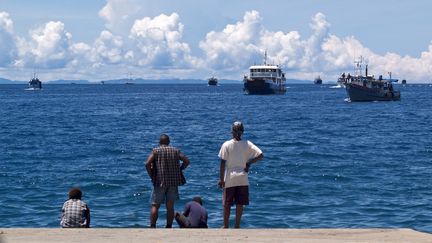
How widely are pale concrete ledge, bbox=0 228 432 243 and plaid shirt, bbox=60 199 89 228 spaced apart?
117 centimetres

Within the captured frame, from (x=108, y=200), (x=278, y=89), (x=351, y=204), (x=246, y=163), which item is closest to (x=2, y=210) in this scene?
(x=108, y=200)

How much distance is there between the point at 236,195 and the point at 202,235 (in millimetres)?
2265

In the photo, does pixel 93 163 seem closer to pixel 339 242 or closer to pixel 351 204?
pixel 351 204

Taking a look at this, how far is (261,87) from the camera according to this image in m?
141

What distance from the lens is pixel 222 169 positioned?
12.2 m

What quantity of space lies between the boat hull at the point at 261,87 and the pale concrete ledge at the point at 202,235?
129 meters

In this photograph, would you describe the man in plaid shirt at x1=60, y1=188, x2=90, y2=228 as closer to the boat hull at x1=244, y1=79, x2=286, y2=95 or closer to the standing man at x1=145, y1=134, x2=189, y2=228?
the standing man at x1=145, y1=134, x2=189, y2=228

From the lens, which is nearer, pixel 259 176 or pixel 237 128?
pixel 237 128

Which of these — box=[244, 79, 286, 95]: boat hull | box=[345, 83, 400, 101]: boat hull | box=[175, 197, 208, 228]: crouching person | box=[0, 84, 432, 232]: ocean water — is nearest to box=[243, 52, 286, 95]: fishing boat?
box=[244, 79, 286, 95]: boat hull

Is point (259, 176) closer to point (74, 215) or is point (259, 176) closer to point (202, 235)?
point (74, 215)

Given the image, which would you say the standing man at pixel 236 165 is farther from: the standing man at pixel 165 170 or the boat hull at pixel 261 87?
the boat hull at pixel 261 87

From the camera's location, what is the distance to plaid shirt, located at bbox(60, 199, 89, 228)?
11836 millimetres

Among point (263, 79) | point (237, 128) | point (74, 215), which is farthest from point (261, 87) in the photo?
point (74, 215)

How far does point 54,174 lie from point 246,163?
17.9m
